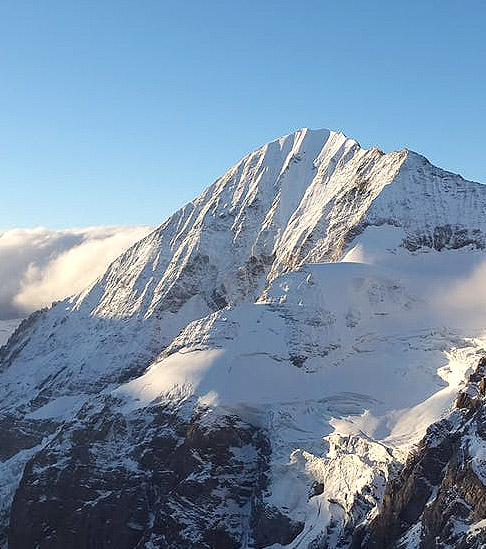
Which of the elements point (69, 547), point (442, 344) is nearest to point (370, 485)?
point (442, 344)

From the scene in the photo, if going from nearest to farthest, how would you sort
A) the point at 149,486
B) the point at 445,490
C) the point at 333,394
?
the point at 445,490, the point at 149,486, the point at 333,394

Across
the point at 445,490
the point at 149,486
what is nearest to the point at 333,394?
the point at 149,486

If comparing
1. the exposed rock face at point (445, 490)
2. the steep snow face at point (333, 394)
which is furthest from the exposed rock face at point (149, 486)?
the exposed rock face at point (445, 490)

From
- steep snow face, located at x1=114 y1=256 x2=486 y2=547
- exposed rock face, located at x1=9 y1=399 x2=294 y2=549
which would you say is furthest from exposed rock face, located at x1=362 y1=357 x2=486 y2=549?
exposed rock face, located at x1=9 y1=399 x2=294 y2=549

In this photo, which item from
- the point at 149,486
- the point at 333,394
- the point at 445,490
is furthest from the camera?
the point at 333,394

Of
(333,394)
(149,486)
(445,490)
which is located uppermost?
(333,394)

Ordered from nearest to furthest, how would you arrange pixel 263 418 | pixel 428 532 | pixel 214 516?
pixel 428 532, pixel 214 516, pixel 263 418

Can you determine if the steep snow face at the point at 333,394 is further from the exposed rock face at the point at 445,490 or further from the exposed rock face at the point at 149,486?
the exposed rock face at the point at 445,490

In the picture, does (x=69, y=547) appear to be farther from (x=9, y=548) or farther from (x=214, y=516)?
(x=214, y=516)

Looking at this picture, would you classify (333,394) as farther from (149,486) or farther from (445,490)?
(445,490)
